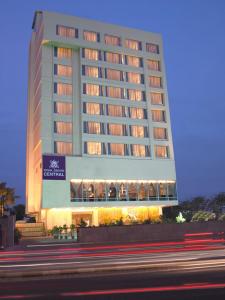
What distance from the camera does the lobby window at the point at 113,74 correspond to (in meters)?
58.8

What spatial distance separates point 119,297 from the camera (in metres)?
7.93

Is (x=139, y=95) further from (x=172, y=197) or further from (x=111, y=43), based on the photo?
(x=172, y=197)

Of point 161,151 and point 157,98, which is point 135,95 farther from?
point 161,151

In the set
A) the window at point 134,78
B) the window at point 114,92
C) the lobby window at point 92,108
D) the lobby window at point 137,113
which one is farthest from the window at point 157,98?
the lobby window at point 92,108

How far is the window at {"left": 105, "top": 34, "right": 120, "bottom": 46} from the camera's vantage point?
60188 mm

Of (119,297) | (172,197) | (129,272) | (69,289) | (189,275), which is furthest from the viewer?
(172,197)

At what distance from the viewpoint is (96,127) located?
5547 cm

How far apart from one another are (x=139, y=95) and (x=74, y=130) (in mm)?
13391

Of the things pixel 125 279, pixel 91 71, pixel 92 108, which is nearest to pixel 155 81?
pixel 91 71

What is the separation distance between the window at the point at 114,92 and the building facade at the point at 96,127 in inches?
6.8

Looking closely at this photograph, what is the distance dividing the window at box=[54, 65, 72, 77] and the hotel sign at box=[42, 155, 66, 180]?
1384cm

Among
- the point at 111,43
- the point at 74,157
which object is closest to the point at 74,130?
Result: the point at 74,157

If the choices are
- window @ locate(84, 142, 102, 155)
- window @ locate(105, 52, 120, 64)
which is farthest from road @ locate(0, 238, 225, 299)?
window @ locate(105, 52, 120, 64)

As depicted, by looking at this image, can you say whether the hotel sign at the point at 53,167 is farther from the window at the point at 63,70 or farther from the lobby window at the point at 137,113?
the lobby window at the point at 137,113
